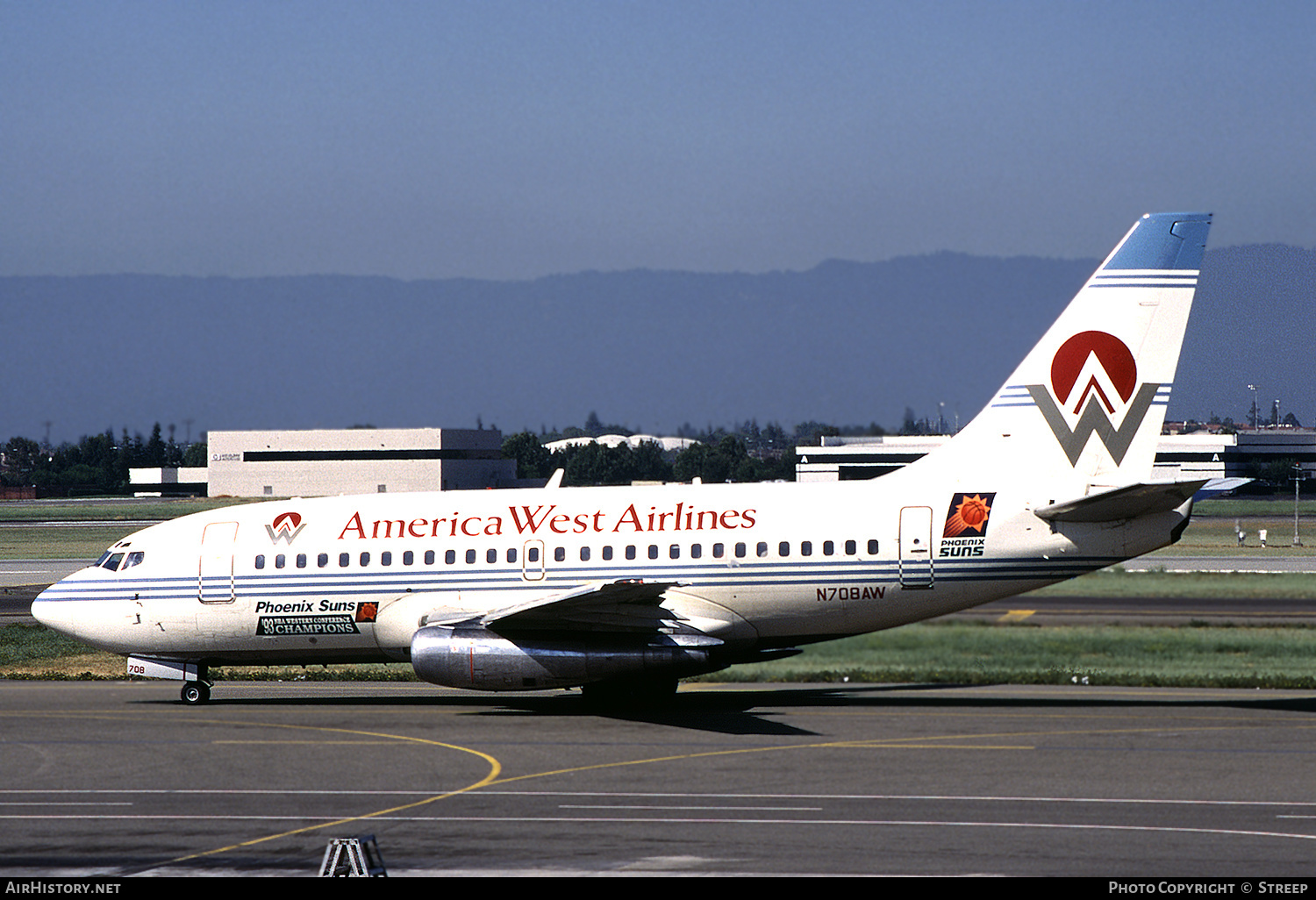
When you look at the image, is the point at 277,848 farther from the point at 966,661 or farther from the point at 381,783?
the point at 966,661

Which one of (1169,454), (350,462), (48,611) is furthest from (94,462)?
(48,611)

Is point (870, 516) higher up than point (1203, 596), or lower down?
higher up

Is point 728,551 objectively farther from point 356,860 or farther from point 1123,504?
point 356,860

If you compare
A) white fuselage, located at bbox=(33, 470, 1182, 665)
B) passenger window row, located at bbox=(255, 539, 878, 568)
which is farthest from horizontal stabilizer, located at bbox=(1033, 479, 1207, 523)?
passenger window row, located at bbox=(255, 539, 878, 568)

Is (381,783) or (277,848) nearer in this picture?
(277,848)

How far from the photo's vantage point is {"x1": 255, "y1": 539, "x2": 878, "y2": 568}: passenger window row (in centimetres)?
2639

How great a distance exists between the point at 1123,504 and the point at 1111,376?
9.46 ft

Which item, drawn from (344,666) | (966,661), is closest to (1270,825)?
(966,661)

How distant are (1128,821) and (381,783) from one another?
34.5 feet

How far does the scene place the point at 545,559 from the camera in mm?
27031

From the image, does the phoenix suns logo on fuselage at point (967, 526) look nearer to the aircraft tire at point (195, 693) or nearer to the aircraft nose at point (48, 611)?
the aircraft tire at point (195, 693)

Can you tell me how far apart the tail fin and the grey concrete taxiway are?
4.88 metres

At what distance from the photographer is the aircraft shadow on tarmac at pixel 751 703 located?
25562 millimetres

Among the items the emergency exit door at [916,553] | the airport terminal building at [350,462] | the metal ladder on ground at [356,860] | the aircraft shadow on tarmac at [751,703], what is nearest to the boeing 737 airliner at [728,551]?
the emergency exit door at [916,553]
